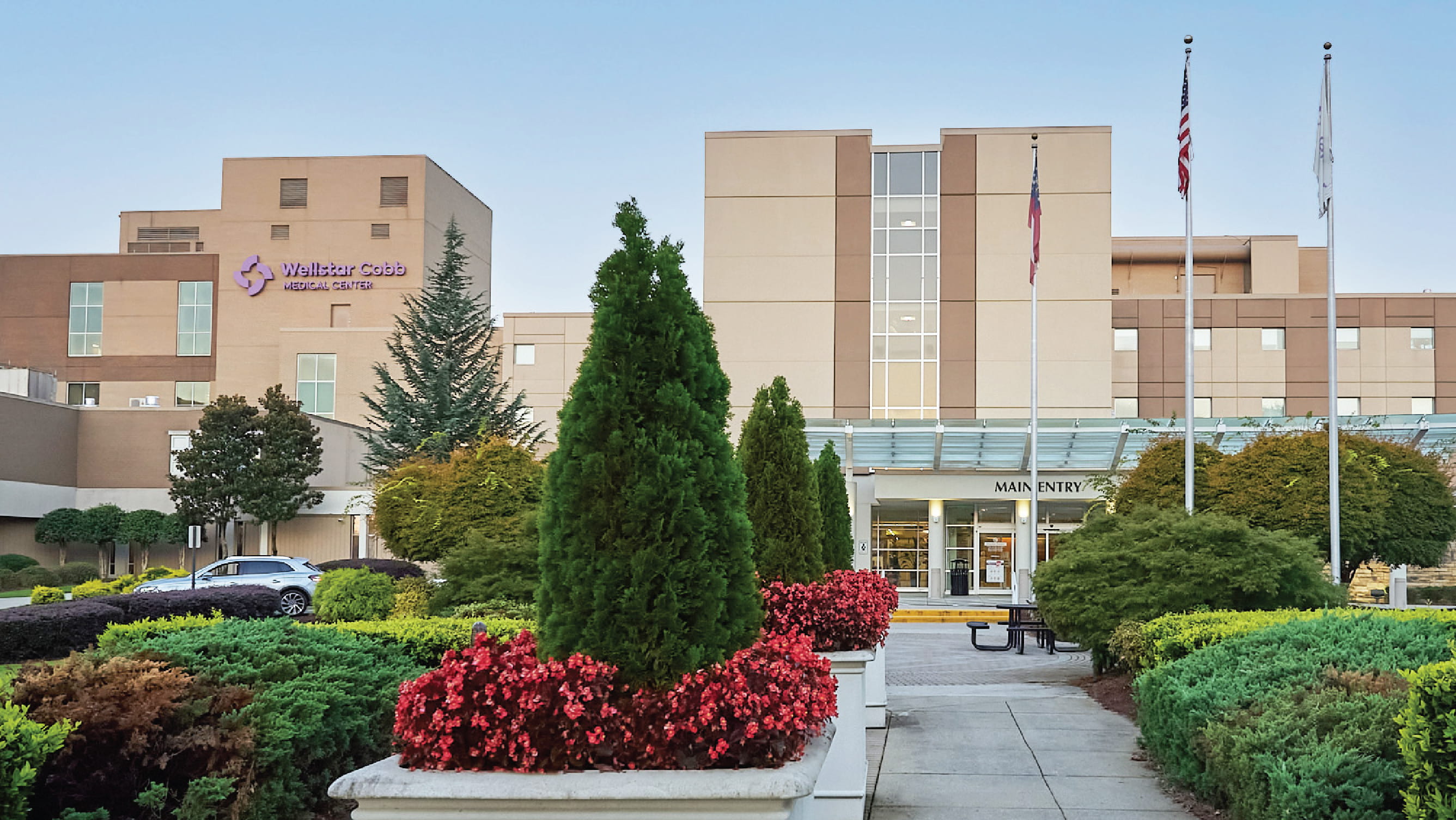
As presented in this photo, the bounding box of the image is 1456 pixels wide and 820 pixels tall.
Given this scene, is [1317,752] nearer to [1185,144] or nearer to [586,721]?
[586,721]

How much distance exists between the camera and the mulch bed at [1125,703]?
903 cm

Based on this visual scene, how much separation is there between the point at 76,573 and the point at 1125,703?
40946mm

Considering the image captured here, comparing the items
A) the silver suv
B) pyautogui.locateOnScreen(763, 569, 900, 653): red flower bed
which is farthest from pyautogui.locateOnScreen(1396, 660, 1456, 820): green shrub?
the silver suv

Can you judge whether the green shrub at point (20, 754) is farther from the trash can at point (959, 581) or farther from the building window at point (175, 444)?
the building window at point (175, 444)

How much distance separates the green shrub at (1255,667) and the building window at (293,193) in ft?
228

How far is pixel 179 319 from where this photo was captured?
7306cm

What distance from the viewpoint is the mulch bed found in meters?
9.03

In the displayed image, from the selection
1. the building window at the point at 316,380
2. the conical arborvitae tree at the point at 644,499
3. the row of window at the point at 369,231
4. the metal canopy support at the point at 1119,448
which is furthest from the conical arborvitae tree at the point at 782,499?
the row of window at the point at 369,231

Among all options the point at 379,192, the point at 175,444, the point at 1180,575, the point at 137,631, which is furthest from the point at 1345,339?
the point at 137,631

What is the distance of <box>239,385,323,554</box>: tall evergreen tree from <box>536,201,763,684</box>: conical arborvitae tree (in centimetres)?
4691

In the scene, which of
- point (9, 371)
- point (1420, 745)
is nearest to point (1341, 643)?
point (1420, 745)

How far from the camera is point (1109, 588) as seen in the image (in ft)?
52.7

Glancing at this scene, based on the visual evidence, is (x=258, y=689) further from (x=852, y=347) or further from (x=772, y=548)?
(x=852, y=347)

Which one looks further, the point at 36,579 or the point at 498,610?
the point at 36,579
